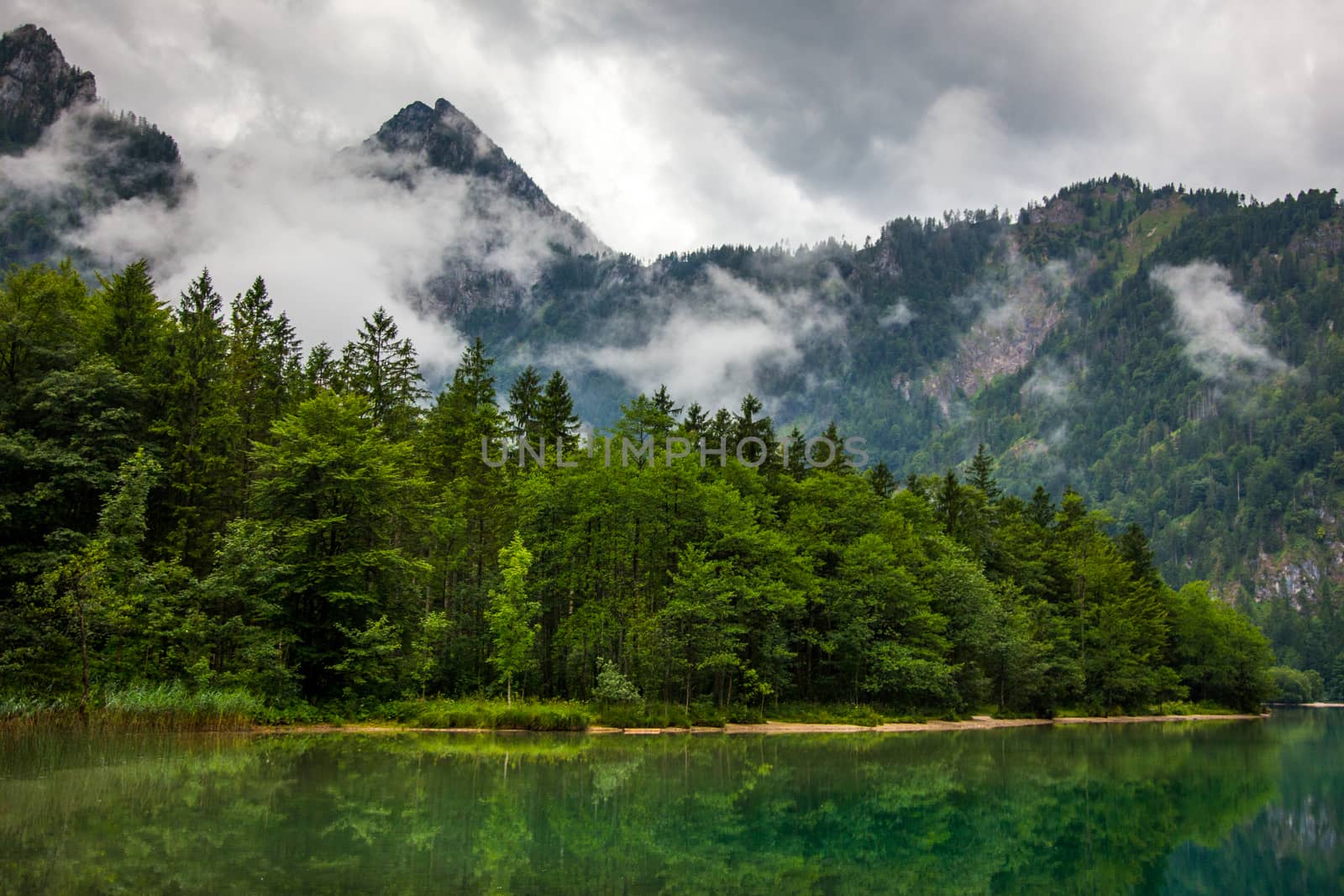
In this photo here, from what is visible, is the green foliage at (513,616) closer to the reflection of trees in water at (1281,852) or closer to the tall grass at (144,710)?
the tall grass at (144,710)

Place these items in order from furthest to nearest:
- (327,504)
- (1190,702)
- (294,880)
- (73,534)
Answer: (1190,702)
(327,504)
(73,534)
(294,880)

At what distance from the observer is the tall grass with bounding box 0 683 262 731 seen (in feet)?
87.7

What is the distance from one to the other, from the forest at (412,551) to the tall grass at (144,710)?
749 mm

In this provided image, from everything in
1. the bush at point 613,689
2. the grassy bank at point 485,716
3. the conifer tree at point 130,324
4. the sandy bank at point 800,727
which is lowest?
the sandy bank at point 800,727

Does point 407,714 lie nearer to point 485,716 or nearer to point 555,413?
point 485,716

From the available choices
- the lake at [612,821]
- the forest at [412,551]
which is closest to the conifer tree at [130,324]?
the forest at [412,551]

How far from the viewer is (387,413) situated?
185 ft

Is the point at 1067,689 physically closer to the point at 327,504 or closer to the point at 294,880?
the point at 327,504

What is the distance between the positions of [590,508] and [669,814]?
30025 millimetres

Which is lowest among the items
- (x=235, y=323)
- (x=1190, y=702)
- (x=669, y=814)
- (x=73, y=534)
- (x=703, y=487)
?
(x=1190, y=702)

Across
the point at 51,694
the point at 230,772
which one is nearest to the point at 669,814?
the point at 230,772

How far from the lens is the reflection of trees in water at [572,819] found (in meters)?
13.5

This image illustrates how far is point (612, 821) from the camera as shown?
62.0ft

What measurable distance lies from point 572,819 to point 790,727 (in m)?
32.7
